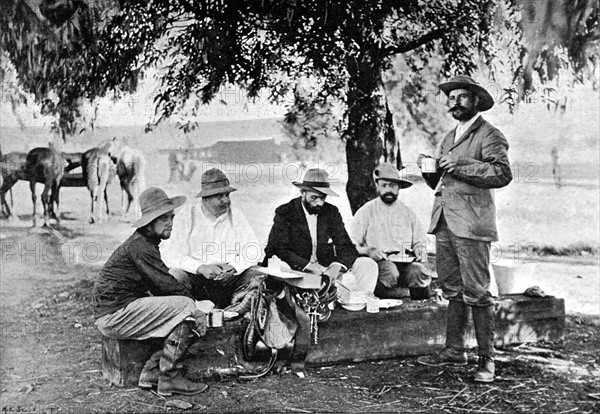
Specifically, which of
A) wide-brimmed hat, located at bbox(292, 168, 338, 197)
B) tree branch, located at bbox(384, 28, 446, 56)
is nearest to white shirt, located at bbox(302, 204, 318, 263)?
wide-brimmed hat, located at bbox(292, 168, 338, 197)

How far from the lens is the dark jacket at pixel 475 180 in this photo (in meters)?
5.08

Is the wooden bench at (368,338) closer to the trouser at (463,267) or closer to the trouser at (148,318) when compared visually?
the trouser at (148,318)

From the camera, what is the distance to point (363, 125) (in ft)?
17.6

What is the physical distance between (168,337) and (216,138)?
4.74ft

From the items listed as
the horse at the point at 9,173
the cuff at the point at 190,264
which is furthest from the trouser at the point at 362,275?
the horse at the point at 9,173

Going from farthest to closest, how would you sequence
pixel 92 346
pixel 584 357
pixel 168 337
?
1. pixel 584 357
2. pixel 92 346
3. pixel 168 337

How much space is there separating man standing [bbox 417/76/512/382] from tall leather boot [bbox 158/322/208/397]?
171cm

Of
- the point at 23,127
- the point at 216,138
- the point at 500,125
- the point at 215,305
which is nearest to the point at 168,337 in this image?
the point at 215,305

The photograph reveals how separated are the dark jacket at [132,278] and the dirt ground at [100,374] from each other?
35 centimetres

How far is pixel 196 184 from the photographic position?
5.13 m

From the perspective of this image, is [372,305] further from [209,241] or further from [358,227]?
[209,241]

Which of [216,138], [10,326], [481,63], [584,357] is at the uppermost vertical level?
[481,63]

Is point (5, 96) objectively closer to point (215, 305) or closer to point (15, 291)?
point (15, 291)

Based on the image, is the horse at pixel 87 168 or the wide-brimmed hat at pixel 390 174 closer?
the horse at pixel 87 168
